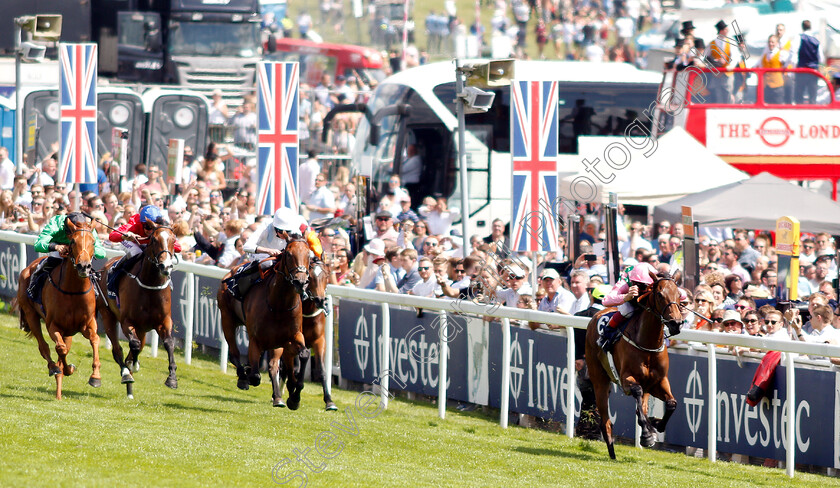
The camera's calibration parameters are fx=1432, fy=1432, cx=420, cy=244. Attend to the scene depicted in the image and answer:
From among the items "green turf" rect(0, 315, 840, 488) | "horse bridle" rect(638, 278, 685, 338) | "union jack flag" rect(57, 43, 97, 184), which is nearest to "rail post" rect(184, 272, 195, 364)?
"union jack flag" rect(57, 43, 97, 184)

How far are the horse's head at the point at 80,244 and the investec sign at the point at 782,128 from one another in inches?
406

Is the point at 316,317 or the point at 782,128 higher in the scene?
the point at 782,128

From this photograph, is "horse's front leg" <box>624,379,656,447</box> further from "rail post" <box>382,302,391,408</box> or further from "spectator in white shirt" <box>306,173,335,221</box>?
"spectator in white shirt" <box>306,173,335,221</box>

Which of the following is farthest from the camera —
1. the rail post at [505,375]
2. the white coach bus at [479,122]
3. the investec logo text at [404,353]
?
the white coach bus at [479,122]

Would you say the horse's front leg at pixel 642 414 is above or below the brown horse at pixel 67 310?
below

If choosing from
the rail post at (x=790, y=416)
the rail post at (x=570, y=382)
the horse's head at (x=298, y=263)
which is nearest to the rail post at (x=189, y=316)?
the horse's head at (x=298, y=263)

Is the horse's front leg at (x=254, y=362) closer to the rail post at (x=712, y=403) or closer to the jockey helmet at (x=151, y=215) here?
the jockey helmet at (x=151, y=215)

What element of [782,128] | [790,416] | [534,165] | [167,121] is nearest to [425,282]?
[534,165]

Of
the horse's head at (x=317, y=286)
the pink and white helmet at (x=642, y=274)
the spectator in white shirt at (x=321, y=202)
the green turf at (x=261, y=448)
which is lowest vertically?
the green turf at (x=261, y=448)

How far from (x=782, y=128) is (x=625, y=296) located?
969cm

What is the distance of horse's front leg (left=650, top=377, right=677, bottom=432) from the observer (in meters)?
10.3

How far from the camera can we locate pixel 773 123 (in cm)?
1953

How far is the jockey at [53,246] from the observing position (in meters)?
12.0

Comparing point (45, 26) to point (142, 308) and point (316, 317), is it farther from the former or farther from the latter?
point (316, 317)
